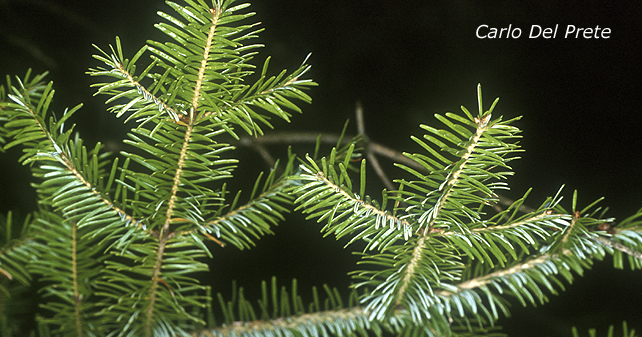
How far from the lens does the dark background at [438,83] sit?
0.44 metres

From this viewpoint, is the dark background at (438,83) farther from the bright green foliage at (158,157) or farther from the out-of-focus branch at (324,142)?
the bright green foliage at (158,157)

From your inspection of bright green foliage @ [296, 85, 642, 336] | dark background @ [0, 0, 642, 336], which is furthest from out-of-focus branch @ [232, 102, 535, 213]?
bright green foliage @ [296, 85, 642, 336]

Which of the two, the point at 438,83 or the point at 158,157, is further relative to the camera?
the point at 438,83

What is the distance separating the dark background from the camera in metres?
0.44

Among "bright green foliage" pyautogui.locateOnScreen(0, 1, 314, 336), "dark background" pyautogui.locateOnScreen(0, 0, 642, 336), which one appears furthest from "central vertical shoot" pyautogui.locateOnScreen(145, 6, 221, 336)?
"dark background" pyautogui.locateOnScreen(0, 0, 642, 336)

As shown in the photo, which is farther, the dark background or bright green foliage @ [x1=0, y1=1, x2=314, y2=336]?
the dark background

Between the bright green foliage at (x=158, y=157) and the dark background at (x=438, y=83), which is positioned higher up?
the dark background at (x=438, y=83)

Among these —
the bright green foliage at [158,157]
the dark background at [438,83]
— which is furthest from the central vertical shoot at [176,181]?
the dark background at [438,83]

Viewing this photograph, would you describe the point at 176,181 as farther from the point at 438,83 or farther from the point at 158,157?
the point at 438,83

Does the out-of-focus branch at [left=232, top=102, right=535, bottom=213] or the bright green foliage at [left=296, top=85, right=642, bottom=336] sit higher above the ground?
the out-of-focus branch at [left=232, top=102, right=535, bottom=213]

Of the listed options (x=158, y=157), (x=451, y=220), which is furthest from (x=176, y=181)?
(x=451, y=220)

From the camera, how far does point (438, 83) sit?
1.53ft

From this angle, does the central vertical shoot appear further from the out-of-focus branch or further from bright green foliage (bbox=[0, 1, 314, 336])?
the out-of-focus branch

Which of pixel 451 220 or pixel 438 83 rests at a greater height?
pixel 438 83
